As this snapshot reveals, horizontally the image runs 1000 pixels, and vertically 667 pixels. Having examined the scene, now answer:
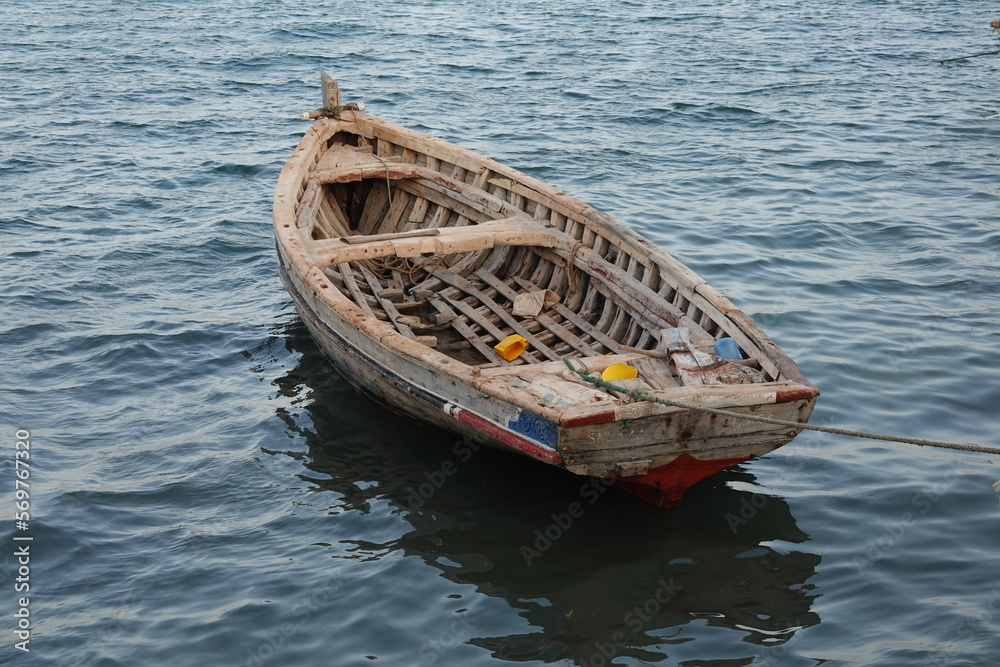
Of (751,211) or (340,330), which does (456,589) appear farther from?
(751,211)

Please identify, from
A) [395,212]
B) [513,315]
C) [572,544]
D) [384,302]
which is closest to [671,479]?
[572,544]

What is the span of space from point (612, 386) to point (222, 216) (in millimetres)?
8328

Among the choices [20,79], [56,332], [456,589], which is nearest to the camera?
[456,589]

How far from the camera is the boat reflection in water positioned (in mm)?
5996

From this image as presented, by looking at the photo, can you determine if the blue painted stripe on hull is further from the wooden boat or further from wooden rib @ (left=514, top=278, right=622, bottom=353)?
wooden rib @ (left=514, top=278, right=622, bottom=353)

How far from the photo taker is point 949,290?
10523 mm

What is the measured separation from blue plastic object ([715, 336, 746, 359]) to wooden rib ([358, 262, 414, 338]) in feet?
9.03

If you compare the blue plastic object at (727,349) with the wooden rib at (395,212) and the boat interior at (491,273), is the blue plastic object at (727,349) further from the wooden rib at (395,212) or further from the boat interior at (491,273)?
the wooden rib at (395,212)

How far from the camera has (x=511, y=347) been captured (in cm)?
823

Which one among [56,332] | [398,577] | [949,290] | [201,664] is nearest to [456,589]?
[398,577]

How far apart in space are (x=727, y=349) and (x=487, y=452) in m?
2.02

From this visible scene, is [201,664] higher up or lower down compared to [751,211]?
lower down

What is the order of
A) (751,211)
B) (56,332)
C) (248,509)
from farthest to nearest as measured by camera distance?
(751,211)
(56,332)
(248,509)

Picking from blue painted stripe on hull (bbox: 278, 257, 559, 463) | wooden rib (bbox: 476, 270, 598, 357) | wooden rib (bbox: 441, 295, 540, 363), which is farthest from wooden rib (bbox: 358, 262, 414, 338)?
wooden rib (bbox: 476, 270, 598, 357)
